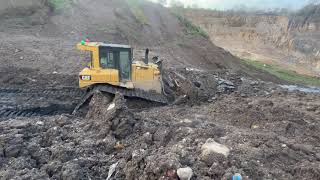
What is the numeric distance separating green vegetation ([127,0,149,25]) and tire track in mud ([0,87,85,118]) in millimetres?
11230

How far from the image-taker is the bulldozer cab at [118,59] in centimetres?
947

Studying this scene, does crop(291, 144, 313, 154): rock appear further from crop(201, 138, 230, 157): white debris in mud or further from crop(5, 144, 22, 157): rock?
crop(5, 144, 22, 157): rock

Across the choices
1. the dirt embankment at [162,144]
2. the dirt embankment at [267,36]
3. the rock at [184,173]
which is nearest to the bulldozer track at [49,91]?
the dirt embankment at [162,144]

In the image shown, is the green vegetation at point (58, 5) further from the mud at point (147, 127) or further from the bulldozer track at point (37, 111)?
the bulldozer track at point (37, 111)

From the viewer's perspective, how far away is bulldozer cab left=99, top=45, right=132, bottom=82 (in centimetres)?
947

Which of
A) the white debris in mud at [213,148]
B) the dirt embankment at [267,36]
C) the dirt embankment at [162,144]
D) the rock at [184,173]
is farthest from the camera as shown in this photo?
the dirt embankment at [267,36]

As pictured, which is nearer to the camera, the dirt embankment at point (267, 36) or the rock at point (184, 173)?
the rock at point (184, 173)

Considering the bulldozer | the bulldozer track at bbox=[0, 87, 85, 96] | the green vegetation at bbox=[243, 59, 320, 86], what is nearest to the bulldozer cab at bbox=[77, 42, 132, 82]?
the bulldozer

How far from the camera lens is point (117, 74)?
370 inches

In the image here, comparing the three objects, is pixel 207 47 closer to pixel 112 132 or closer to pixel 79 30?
pixel 79 30

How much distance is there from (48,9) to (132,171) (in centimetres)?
1483

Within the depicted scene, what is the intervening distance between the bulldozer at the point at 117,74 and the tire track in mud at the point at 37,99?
0.55 metres

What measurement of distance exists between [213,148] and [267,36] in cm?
2633

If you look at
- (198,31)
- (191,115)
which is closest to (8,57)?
(191,115)
